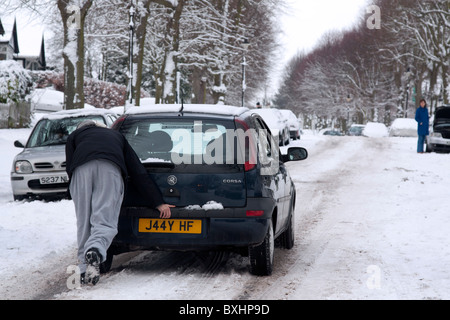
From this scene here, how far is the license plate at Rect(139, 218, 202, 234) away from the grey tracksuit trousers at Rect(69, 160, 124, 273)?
1.10ft

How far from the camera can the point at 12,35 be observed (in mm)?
75562

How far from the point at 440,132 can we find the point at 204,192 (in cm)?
2074

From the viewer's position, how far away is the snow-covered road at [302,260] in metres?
5.72

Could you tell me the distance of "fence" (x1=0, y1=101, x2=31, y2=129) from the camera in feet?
105

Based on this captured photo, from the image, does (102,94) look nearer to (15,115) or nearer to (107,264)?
(15,115)

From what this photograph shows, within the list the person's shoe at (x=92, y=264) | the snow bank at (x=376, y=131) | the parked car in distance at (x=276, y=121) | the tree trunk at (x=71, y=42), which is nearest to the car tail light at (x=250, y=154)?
the person's shoe at (x=92, y=264)

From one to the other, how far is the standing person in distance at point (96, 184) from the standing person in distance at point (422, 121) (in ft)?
63.0

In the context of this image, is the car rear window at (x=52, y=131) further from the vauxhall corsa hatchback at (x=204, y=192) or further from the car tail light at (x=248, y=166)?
the car tail light at (x=248, y=166)

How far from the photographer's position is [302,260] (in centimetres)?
729

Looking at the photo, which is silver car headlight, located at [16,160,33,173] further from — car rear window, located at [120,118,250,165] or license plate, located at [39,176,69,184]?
car rear window, located at [120,118,250,165]

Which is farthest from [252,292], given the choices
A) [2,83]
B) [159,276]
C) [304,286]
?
[2,83]

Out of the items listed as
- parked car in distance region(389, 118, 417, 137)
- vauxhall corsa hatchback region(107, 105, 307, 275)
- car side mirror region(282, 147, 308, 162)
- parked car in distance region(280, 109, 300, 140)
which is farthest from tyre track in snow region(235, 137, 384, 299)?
→ parked car in distance region(389, 118, 417, 137)

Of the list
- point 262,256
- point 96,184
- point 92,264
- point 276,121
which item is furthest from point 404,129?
point 92,264

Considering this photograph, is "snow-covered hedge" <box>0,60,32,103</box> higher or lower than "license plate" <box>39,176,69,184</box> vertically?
higher
